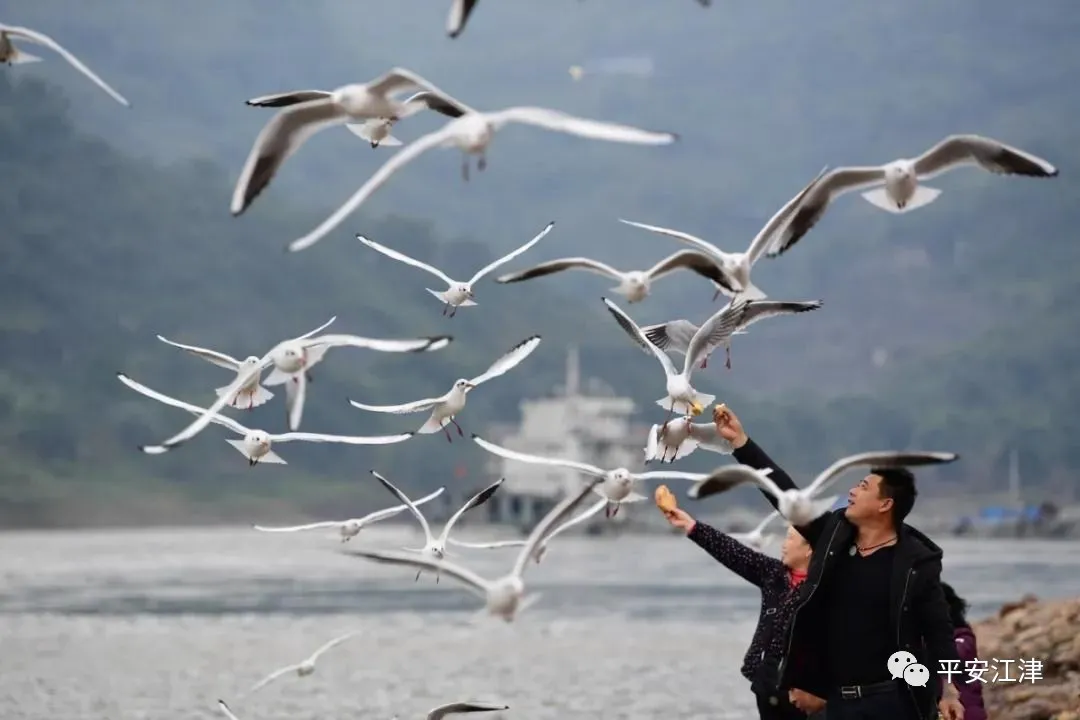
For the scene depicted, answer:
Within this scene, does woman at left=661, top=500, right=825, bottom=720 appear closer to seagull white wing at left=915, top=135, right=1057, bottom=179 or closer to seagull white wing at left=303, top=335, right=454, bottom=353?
seagull white wing at left=303, top=335, right=454, bottom=353

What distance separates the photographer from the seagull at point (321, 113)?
24.0ft

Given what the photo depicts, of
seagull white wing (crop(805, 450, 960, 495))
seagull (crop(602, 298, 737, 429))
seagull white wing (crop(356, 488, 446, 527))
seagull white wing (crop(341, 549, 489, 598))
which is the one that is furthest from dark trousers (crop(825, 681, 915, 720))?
seagull white wing (crop(356, 488, 446, 527))

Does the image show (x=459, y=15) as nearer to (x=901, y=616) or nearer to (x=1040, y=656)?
(x=901, y=616)

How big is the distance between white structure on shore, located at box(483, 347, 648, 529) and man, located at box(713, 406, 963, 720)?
246 feet

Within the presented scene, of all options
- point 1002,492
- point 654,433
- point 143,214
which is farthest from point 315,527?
point 143,214

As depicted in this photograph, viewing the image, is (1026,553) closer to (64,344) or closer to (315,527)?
(64,344)

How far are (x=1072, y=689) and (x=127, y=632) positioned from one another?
23670 mm

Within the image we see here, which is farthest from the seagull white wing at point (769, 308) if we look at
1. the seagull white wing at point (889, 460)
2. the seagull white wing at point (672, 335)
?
the seagull white wing at point (889, 460)

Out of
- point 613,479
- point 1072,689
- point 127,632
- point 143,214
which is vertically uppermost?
point 143,214

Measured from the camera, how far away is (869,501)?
6355 mm

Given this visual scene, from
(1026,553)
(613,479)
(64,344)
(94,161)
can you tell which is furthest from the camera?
(94,161)

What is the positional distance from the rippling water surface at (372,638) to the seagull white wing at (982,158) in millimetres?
2784

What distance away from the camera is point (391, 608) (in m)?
39.6

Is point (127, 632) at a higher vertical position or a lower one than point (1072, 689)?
lower
